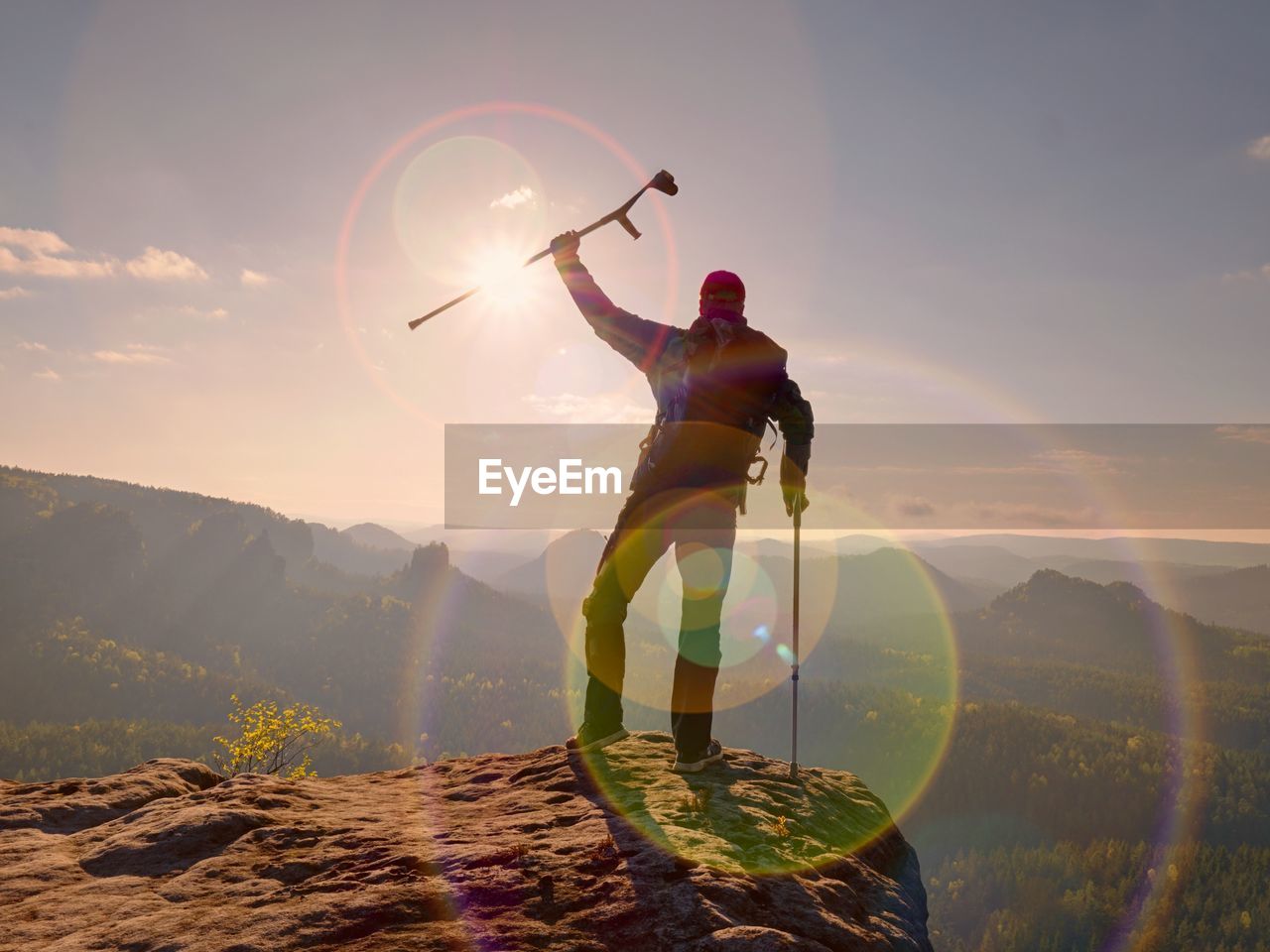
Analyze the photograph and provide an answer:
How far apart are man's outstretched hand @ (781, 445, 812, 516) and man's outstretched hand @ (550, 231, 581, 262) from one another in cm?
388

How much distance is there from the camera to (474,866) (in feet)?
16.9

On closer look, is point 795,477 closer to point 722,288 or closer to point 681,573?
point 681,573

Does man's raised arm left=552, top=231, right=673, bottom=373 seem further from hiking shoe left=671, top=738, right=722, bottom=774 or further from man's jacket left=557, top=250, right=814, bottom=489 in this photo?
hiking shoe left=671, top=738, right=722, bottom=774

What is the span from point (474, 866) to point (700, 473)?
444 centimetres

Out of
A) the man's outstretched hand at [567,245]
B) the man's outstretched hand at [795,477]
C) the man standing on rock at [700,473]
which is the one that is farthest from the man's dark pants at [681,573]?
the man's outstretched hand at [567,245]

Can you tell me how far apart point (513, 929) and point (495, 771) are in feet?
13.9

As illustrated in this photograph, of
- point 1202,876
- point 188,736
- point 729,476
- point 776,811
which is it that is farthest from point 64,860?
point 1202,876

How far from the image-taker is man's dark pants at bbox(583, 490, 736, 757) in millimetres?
7480

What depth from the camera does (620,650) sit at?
7.91 m

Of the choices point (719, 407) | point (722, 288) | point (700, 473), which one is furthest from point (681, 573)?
point (722, 288)

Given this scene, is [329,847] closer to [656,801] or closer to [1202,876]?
[656,801]

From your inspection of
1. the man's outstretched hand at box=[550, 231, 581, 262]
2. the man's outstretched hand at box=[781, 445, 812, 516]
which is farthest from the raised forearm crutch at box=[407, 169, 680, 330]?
the man's outstretched hand at box=[781, 445, 812, 516]

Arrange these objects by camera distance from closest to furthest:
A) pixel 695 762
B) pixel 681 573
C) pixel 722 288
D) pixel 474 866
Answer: pixel 474 866
pixel 695 762
pixel 681 573
pixel 722 288

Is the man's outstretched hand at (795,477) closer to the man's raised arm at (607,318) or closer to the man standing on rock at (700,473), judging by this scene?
the man standing on rock at (700,473)
